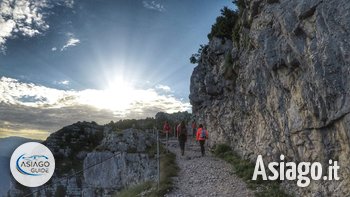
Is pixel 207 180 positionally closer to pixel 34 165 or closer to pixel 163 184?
pixel 163 184

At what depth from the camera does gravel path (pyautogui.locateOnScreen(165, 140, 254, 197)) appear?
59.4ft

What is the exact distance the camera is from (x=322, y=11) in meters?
13.2

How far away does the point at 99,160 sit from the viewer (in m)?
43.8

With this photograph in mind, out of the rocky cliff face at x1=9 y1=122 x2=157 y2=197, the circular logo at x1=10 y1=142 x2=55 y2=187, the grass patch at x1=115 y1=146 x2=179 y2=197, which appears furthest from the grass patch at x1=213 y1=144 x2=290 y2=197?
the circular logo at x1=10 y1=142 x2=55 y2=187

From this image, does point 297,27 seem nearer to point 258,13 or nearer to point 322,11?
point 322,11

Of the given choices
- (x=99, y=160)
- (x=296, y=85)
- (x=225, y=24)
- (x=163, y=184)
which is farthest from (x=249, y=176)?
(x=99, y=160)

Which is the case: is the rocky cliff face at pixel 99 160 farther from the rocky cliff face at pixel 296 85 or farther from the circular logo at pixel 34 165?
the rocky cliff face at pixel 296 85

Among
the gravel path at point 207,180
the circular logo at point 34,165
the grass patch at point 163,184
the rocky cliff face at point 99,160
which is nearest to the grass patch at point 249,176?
the gravel path at point 207,180

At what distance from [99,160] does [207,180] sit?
85.7ft

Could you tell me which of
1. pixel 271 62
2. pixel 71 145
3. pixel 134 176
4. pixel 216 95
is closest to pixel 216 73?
pixel 216 95

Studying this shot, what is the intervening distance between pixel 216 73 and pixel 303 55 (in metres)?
21.2

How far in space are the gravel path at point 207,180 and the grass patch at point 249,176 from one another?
1.21 feet

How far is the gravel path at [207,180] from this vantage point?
18.1m

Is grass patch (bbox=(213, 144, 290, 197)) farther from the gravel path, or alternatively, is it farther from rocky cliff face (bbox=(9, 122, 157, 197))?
rocky cliff face (bbox=(9, 122, 157, 197))
